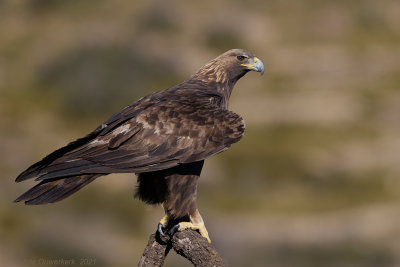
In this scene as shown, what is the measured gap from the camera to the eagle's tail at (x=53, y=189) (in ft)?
25.1

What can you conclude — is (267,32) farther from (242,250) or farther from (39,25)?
(242,250)

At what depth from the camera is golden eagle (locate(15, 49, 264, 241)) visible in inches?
312

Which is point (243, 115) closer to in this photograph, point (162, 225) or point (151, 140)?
point (162, 225)

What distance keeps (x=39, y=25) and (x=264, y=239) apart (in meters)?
37.1

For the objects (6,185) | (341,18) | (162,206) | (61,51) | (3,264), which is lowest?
(162,206)

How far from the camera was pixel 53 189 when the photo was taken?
308 inches

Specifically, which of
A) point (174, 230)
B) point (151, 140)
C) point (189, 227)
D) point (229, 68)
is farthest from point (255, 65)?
point (174, 230)

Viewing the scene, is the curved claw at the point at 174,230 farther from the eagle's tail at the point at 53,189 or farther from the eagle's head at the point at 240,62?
the eagle's head at the point at 240,62

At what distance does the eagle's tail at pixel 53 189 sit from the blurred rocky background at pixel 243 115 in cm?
1961

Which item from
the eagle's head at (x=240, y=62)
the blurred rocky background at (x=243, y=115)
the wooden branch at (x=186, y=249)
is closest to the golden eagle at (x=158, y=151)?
the wooden branch at (x=186, y=249)

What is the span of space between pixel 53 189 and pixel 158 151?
128cm

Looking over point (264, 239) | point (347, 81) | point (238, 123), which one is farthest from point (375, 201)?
A: point (238, 123)

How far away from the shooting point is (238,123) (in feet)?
28.9

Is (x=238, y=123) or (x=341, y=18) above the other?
(x=341, y=18)
